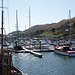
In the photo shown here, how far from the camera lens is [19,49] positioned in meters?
78.1

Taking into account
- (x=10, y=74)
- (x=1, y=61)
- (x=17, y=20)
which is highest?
(x=17, y=20)

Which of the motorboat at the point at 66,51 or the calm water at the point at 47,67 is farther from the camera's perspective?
the motorboat at the point at 66,51

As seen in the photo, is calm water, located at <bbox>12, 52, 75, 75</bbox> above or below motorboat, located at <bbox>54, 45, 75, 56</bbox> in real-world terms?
below

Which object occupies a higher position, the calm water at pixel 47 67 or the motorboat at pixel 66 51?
the motorboat at pixel 66 51

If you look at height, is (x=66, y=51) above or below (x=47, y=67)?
above

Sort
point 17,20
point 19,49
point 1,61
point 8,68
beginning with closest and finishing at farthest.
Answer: point 8,68 < point 1,61 < point 19,49 < point 17,20

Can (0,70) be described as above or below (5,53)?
below

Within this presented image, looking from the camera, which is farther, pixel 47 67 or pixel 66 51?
pixel 66 51

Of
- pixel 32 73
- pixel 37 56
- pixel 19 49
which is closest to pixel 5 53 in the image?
pixel 32 73

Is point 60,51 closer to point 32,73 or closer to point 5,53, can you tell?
point 32,73

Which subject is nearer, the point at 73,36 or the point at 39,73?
the point at 39,73

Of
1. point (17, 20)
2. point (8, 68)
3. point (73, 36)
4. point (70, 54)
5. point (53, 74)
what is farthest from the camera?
point (73, 36)

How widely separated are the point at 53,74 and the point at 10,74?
15730mm

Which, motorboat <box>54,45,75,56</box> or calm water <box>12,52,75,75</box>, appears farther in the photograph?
motorboat <box>54,45,75,56</box>
